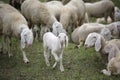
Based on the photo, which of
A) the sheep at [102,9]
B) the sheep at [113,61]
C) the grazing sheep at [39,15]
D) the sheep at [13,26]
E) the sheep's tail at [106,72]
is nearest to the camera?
the sheep at [113,61]

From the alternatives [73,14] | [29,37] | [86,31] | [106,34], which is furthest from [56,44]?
[73,14]

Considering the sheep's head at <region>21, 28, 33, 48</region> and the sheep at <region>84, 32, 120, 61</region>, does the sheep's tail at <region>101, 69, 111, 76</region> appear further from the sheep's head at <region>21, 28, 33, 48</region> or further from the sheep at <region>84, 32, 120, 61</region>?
the sheep's head at <region>21, 28, 33, 48</region>

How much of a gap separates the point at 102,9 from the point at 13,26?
18.3 ft

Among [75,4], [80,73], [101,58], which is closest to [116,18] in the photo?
[75,4]

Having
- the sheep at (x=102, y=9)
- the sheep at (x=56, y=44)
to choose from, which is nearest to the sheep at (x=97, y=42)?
the sheep at (x=56, y=44)

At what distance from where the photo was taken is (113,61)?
7.64m

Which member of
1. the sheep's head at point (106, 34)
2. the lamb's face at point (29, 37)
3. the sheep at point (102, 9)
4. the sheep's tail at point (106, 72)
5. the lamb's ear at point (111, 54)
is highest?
the lamb's face at point (29, 37)

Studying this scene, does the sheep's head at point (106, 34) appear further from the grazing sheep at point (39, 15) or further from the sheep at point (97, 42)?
the grazing sheep at point (39, 15)

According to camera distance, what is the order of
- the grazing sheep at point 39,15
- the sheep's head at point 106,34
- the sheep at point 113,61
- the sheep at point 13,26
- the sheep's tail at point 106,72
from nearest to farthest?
the sheep at point 113,61 < the sheep's tail at point 106,72 < the sheep at point 13,26 < the sheep's head at point 106,34 < the grazing sheep at point 39,15

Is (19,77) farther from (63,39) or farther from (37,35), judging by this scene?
(37,35)

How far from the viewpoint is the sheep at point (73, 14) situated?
36.5 ft

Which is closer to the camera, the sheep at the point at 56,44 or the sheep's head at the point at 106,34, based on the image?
the sheep at the point at 56,44

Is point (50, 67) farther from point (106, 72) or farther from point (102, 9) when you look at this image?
point (102, 9)

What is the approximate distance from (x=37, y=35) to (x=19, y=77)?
3546 mm
